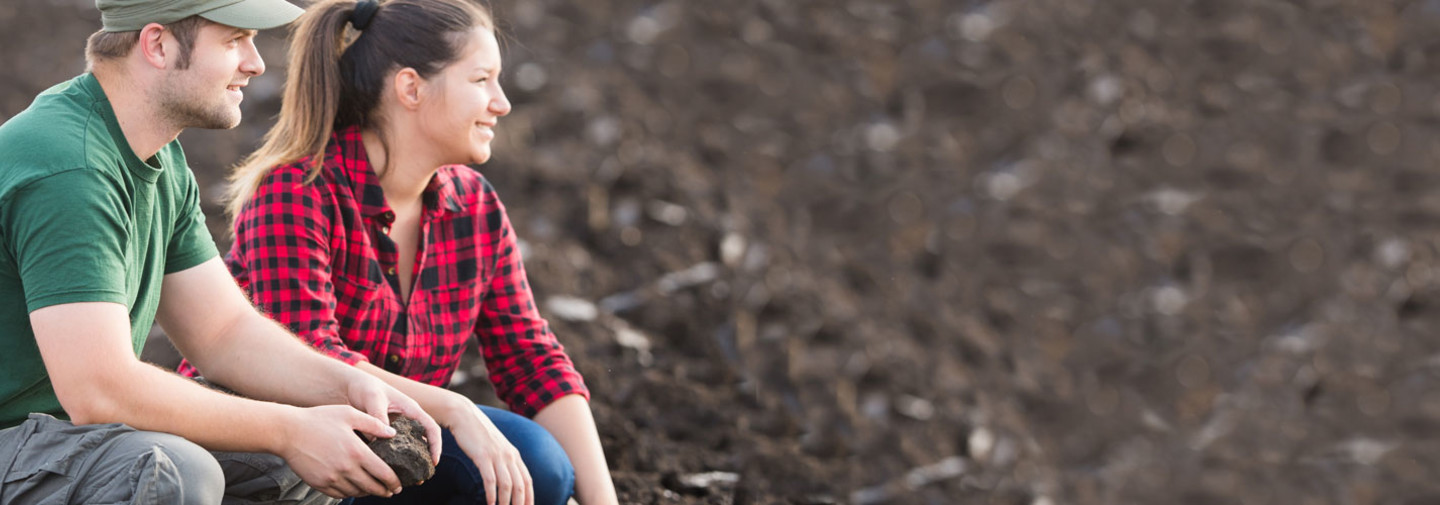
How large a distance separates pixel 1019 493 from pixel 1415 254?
12.2ft

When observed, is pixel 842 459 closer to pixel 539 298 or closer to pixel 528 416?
pixel 539 298

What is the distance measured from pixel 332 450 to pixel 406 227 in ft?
2.09

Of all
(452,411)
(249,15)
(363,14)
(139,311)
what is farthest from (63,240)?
(363,14)

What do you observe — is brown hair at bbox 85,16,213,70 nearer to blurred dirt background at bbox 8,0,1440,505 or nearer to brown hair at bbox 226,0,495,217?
brown hair at bbox 226,0,495,217

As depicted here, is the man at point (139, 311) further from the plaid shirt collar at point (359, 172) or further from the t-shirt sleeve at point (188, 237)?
the plaid shirt collar at point (359, 172)

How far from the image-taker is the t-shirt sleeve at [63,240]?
1.48 m

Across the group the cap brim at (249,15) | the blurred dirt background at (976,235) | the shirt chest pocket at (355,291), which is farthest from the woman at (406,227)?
the blurred dirt background at (976,235)

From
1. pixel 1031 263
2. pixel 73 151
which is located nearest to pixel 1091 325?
pixel 1031 263

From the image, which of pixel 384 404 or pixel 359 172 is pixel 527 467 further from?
pixel 359 172

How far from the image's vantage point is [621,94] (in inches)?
195

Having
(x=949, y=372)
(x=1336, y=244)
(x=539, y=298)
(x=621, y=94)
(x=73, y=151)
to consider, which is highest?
(x=1336, y=244)

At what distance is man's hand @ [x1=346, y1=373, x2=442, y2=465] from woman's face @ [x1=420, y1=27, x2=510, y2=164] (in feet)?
1.63

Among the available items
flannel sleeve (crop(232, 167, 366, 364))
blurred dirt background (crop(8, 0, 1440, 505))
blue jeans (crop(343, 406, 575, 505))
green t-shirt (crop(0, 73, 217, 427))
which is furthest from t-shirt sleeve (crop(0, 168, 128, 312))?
blurred dirt background (crop(8, 0, 1440, 505))

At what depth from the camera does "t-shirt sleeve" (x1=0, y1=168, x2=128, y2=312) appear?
4.85ft
